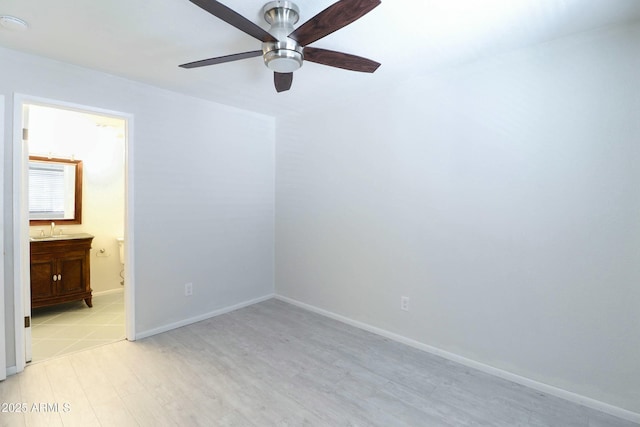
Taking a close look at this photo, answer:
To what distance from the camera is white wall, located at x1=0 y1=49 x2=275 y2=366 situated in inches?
94.0

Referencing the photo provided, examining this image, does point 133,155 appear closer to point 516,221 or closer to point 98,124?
point 98,124

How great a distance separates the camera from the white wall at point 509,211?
188cm

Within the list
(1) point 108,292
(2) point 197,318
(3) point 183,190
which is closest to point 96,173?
(1) point 108,292

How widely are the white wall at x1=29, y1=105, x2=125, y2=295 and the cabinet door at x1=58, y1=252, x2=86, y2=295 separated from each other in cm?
62

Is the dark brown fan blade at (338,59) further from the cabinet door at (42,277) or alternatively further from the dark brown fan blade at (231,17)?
the cabinet door at (42,277)

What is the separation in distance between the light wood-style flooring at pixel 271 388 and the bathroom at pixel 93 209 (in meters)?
0.82

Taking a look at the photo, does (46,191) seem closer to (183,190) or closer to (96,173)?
(96,173)

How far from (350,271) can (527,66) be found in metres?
2.28

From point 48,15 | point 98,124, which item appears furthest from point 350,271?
point 98,124

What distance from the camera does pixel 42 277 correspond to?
3.29 metres

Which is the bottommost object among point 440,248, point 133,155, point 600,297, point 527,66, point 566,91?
point 600,297

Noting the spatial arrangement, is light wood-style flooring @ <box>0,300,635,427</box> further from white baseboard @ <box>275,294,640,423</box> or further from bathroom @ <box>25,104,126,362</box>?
bathroom @ <box>25,104,126,362</box>

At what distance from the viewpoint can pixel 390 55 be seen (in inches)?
88.7

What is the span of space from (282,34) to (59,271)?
11.7 ft
